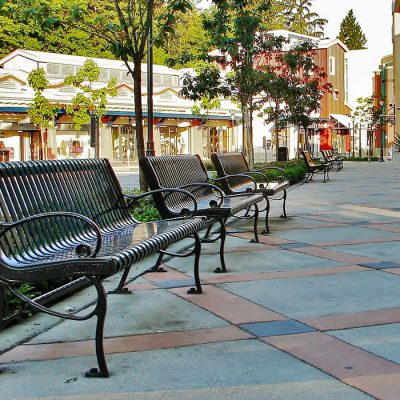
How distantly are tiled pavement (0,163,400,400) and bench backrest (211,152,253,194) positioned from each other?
237 cm

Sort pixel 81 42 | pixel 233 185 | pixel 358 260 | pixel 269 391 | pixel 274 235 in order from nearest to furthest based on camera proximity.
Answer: pixel 269 391
pixel 358 260
pixel 274 235
pixel 233 185
pixel 81 42

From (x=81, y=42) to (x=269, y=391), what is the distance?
56113mm

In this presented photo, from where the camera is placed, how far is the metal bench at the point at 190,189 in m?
6.45

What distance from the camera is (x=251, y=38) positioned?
22.7 m

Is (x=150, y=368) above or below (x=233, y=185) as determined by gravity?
below

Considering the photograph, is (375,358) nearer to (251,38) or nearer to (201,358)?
(201,358)

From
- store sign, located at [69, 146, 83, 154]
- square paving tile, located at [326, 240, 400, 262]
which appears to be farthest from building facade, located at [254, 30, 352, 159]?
square paving tile, located at [326, 240, 400, 262]

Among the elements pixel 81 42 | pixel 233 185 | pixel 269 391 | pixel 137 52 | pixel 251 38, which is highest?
pixel 81 42

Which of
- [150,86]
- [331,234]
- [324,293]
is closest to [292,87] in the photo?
[150,86]

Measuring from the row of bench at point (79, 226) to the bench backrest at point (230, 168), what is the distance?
2.25m

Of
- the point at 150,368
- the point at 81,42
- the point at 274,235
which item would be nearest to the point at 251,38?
the point at 274,235

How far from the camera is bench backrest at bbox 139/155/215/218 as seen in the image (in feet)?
21.2

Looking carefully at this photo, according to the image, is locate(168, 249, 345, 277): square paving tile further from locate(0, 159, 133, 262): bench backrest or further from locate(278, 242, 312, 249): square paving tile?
locate(0, 159, 133, 262): bench backrest

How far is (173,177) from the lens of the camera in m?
7.25
